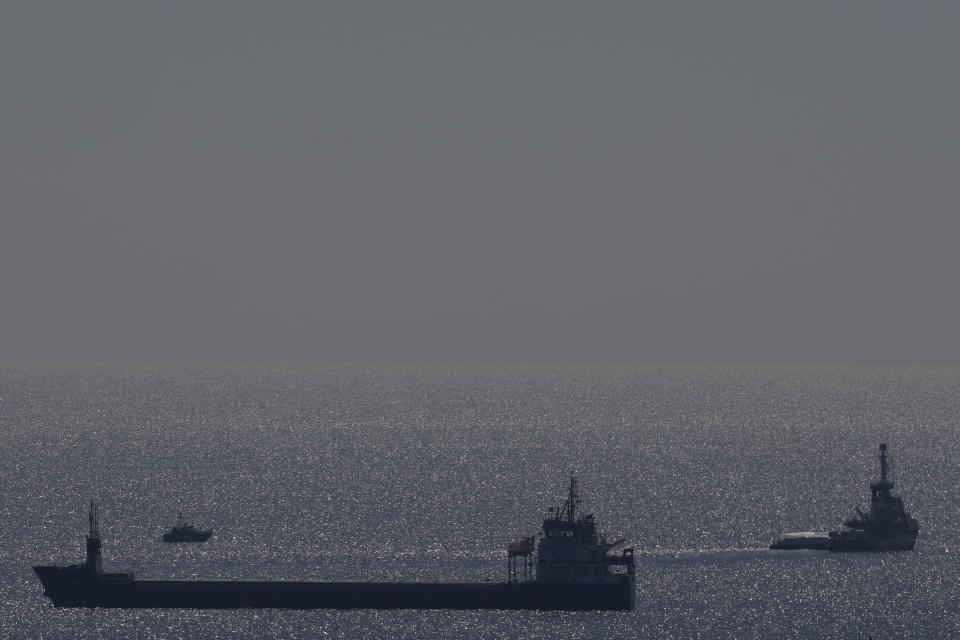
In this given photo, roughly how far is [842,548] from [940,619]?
33.4 m

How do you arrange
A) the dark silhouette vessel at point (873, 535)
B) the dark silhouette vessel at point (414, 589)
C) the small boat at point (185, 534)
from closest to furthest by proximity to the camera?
the dark silhouette vessel at point (414, 589) → the small boat at point (185, 534) → the dark silhouette vessel at point (873, 535)

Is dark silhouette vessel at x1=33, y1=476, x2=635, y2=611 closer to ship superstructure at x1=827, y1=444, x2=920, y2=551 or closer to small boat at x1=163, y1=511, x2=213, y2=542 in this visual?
small boat at x1=163, y1=511, x2=213, y2=542

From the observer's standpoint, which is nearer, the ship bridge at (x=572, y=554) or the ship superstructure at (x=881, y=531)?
the ship bridge at (x=572, y=554)

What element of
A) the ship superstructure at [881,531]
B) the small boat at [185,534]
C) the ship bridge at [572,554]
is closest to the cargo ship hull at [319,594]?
the ship bridge at [572,554]

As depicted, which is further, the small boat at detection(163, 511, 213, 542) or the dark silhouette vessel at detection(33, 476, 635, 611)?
the small boat at detection(163, 511, 213, 542)

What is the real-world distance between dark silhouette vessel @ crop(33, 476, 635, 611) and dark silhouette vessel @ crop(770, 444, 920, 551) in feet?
106

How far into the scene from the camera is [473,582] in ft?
405

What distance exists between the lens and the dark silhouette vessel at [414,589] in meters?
120

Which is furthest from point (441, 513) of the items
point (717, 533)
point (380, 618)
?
point (380, 618)

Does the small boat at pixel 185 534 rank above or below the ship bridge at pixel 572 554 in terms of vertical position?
below

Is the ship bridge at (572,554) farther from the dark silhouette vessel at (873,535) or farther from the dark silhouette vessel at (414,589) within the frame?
the dark silhouette vessel at (873,535)

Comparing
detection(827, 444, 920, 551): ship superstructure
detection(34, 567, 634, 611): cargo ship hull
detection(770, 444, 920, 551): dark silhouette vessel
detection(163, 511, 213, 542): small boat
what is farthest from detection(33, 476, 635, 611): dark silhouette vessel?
detection(827, 444, 920, 551): ship superstructure

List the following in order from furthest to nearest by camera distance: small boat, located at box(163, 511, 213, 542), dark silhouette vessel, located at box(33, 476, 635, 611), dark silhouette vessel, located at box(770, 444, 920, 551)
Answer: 1. dark silhouette vessel, located at box(770, 444, 920, 551)
2. small boat, located at box(163, 511, 213, 542)
3. dark silhouette vessel, located at box(33, 476, 635, 611)

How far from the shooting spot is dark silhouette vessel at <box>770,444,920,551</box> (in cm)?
14962
